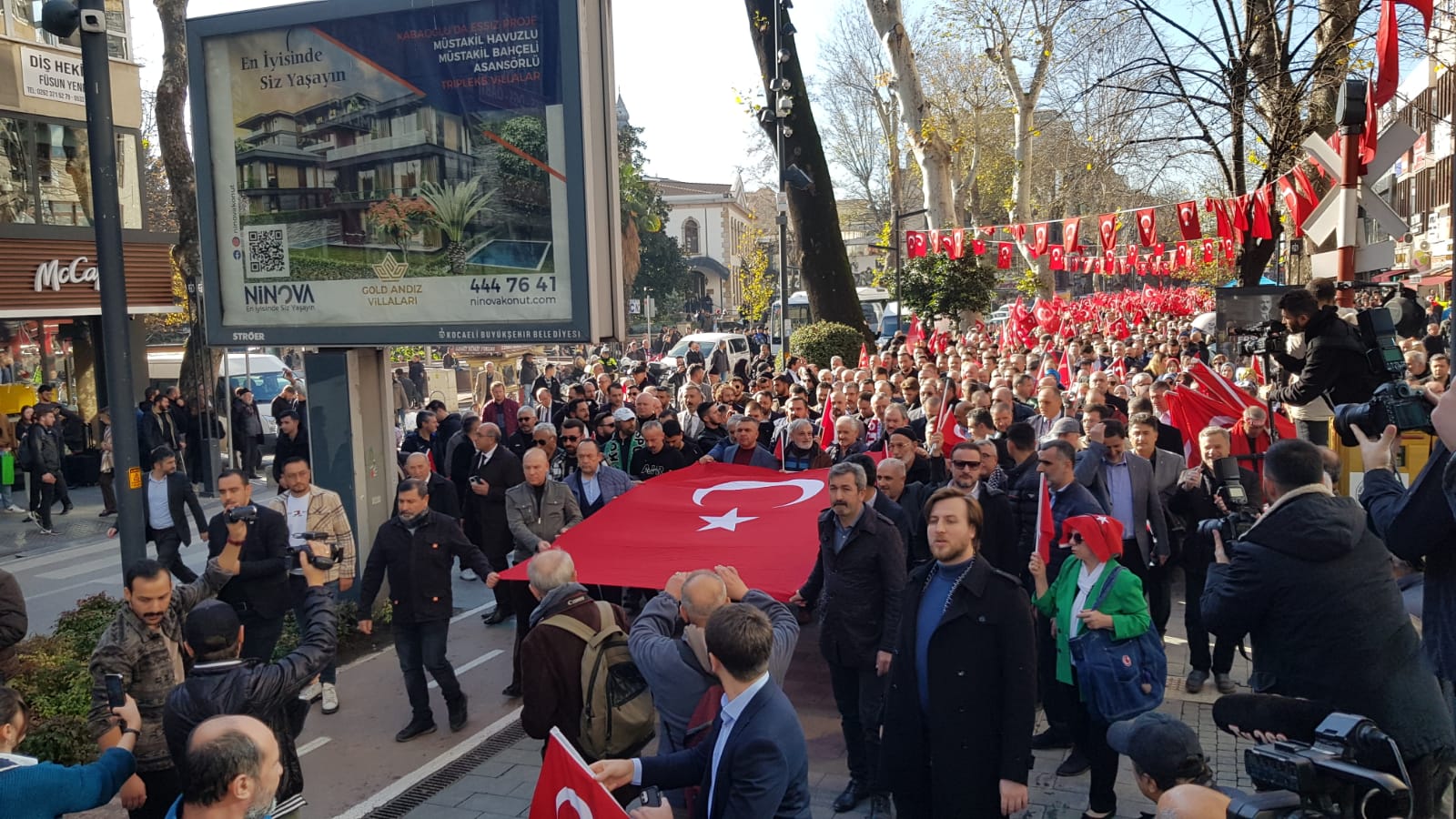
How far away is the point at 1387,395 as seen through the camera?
389cm

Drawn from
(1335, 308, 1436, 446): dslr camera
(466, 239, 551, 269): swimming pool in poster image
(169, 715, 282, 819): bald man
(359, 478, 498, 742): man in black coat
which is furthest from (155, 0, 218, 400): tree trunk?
(1335, 308, 1436, 446): dslr camera

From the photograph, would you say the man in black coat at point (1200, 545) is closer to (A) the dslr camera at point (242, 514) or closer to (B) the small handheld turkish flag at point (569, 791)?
(B) the small handheld turkish flag at point (569, 791)

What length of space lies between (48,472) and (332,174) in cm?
929

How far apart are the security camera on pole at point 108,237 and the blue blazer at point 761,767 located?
4.64 metres

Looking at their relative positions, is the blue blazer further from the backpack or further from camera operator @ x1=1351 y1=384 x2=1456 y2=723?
camera operator @ x1=1351 y1=384 x2=1456 y2=723

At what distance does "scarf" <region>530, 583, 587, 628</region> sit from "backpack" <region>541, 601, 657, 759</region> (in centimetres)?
8

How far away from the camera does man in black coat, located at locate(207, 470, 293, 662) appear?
7176 mm

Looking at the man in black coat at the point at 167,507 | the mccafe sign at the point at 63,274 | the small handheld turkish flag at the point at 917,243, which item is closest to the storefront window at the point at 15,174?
the mccafe sign at the point at 63,274

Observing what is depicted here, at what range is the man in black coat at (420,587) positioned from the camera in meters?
7.28

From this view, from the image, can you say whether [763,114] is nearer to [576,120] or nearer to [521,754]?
[576,120]

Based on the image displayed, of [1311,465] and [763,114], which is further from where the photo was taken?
[763,114]

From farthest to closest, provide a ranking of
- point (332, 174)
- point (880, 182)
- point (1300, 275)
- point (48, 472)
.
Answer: point (880, 182), point (1300, 275), point (48, 472), point (332, 174)

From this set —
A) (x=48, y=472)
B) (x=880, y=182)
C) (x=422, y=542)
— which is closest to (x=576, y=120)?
(x=422, y=542)

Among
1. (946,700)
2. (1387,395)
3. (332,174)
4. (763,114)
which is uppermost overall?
(763,114)
